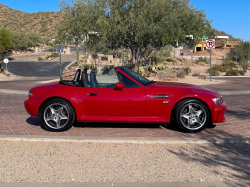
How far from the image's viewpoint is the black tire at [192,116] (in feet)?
21.6

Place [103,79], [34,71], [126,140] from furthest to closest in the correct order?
[34,71]
[103,79]
[126,140]

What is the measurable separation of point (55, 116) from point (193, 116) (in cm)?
292

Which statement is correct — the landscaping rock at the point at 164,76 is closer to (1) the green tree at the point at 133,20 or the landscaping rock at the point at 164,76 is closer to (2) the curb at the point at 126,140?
(1) the green tree at the point at 133,20

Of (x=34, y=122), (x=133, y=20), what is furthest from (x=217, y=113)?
(x=133, y=20)

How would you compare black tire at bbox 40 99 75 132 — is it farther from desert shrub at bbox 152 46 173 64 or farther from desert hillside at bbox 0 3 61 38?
desert hillside at bbox 0 3 61 38

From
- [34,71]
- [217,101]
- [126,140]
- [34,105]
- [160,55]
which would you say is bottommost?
[126,140]

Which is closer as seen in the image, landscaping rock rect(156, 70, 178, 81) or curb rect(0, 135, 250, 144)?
curb rect(0, 135, 250, 144)

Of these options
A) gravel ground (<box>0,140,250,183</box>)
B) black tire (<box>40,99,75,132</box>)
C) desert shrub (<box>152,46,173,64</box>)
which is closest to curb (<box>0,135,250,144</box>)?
gravel ground (<box>0,140,250,183</box>)

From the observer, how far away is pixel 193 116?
6.64 meters

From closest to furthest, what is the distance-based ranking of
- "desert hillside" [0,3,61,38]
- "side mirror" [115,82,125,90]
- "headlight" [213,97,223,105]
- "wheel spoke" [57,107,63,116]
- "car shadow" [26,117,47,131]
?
"side mirror" [115,82,125,90], "headlight" [213,97,223,105], "wheel spoke" [57,107,63,116], "car shadow" [26,117,47,131], "desert hillside" [0,3,61,38]

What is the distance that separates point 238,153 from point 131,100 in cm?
233

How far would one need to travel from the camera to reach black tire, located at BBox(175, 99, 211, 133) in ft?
21.6

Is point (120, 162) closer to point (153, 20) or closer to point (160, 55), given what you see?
point (153, 20)

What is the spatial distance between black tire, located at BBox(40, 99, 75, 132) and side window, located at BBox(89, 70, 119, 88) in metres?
0.72
